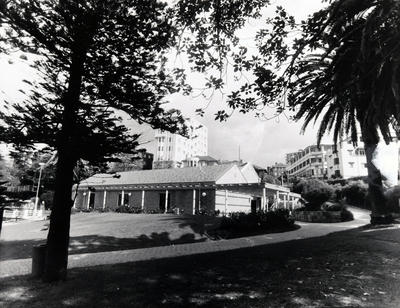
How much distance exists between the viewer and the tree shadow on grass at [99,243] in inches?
533

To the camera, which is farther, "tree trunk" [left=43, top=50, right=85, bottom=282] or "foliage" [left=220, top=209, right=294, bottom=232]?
"foliage" [left=220, top=209, right=294, bottom=232]

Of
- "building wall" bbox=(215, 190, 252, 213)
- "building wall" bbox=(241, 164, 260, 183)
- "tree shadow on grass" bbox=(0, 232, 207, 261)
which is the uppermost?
"building wall" bbox=(241, 164, 260, 183)

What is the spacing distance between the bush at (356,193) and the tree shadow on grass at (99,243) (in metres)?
34.6

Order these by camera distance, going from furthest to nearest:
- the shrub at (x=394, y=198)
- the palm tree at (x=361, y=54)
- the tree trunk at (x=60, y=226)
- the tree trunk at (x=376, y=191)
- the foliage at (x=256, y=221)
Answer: the shrub at (x=394, y=198), the foliage at (x=256, y=221), the tree trunk at (x=376, y=191), the tree trunk at (x=60, y=226), the palm tree at (x=361, y=54)

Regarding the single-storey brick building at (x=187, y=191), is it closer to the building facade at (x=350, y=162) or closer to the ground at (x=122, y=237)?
the ground at (x=122, y=237)

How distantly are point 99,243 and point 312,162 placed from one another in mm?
92561

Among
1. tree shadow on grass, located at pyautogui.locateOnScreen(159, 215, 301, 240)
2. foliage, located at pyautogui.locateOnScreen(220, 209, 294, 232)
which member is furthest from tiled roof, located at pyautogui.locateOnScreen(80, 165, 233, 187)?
foliage, located at pyautogui.locateOnScreen(220, 209, 294, 232)

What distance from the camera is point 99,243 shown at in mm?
15117

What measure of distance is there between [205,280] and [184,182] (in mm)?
A: 23702

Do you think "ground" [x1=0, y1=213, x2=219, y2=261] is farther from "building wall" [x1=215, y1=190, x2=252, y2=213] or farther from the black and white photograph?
"building wall" [x1=215, y1=190, x2=252, y2=213]

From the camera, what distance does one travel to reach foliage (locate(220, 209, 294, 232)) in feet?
59.7

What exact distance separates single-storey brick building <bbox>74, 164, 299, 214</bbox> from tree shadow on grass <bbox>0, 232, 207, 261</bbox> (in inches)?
458

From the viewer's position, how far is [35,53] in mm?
8430

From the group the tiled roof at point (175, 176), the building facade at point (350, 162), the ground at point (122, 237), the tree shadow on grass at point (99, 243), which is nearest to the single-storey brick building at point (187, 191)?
the tiled roof at point (175, 176)
